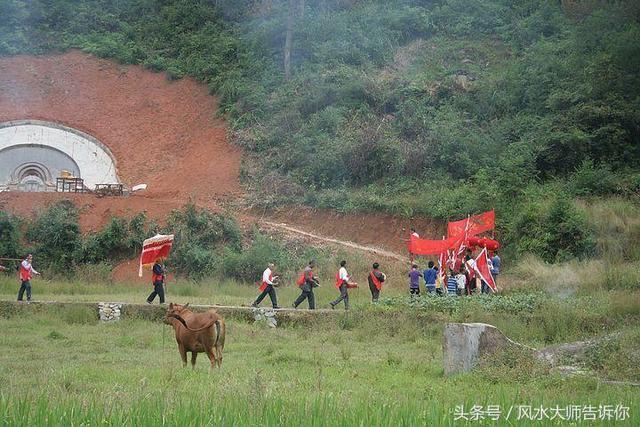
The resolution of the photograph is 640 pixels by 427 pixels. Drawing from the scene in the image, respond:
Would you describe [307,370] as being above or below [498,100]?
below

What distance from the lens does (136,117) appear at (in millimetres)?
44000

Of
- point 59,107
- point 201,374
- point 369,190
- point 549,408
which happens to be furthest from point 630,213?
point 59,107

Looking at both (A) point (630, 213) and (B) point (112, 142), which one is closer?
(A) point (630, 213)

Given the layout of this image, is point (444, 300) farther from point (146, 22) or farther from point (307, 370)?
point (146, 22)

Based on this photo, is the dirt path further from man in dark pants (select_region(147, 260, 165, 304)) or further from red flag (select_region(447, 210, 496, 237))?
man in dark pants (select_region(147, 260, 165, 304))

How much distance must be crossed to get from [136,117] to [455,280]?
2748cm

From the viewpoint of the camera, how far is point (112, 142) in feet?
138

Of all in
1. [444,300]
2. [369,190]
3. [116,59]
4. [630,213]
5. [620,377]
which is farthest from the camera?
[116,59]

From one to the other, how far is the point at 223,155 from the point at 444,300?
22.5 metres

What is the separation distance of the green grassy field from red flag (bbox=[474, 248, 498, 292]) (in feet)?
12.1

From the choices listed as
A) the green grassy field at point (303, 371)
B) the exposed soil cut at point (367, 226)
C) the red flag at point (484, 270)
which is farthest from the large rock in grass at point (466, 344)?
the exposed soil cut at point (367, 226)

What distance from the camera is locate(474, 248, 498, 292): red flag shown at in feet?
71.2

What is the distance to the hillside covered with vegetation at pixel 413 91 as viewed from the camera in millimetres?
30844

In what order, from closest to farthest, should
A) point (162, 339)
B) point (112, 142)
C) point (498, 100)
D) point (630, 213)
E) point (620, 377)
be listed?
1. point (620, 377)
2. point (162, 339)
3. point (630, 213)
4. point (498, 100)
5. point (112, 142)
